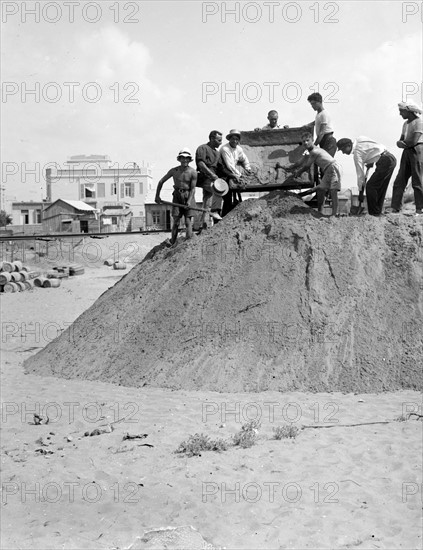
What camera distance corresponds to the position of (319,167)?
9.05 m

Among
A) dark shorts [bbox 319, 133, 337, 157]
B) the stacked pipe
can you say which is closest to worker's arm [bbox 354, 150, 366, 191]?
dark shorts [bbox 319, 133, 337, 157]

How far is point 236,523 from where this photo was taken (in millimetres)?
4211

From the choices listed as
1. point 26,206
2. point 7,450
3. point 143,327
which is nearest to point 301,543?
point 7,450

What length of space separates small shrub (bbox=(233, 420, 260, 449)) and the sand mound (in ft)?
3.73

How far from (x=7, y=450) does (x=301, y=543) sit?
9.43ft

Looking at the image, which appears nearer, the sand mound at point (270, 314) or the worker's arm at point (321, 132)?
the sand mound at point (270, 314)

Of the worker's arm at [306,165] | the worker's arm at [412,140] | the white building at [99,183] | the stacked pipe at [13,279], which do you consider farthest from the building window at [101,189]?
the worker's arm at [412,140]

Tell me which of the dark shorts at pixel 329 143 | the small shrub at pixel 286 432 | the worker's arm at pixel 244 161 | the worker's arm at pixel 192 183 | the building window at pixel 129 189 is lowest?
the small shrub at pixel 286 432

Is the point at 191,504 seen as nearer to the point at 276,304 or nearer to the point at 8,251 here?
the point at 276,304

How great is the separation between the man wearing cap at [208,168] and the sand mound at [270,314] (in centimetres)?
55

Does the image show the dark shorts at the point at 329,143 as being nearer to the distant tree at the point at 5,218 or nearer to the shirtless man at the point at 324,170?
the shirtless man at the point at 324,170

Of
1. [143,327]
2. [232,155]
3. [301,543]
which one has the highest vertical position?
[232,155]

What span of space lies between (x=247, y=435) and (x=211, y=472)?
62cm

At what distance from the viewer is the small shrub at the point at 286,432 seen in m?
5.48
